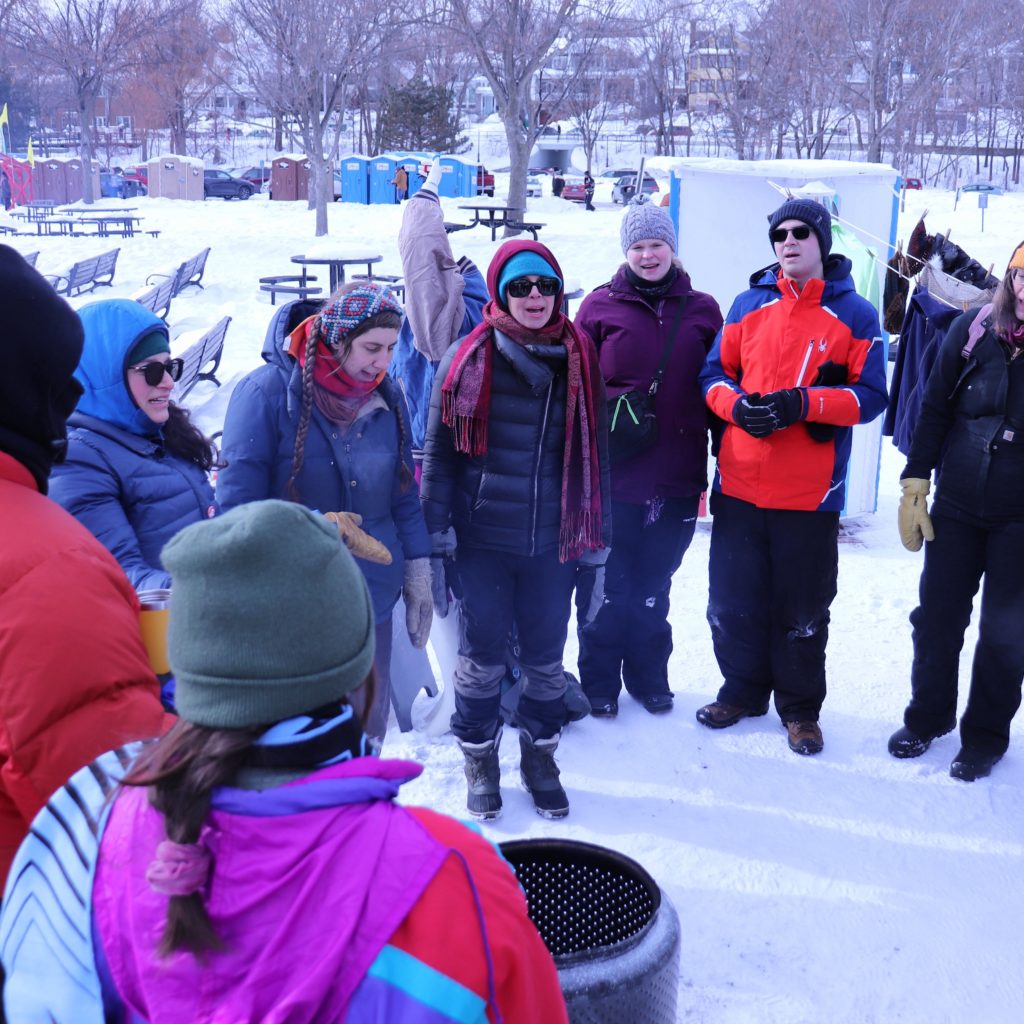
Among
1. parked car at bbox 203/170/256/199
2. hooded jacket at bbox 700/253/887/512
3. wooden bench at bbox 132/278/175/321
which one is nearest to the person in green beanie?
hooded jacket at bbox 700/253/887/512

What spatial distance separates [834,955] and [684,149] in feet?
162

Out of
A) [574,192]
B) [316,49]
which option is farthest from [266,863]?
[574,192]

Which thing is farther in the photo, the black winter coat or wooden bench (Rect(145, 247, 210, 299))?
wooden bench (Rect(145, 247, 210, 299))

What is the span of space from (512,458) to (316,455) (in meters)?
0.65

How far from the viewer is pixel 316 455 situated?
118 inches

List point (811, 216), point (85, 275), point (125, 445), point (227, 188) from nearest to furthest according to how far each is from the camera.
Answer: point (125, 445)
point (811, 216)
point (85, 275)
point (227, 188)

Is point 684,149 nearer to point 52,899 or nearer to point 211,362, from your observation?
point 211,362

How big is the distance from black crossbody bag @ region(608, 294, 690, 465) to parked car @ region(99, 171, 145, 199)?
31.5m

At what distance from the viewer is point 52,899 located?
46.3 inches

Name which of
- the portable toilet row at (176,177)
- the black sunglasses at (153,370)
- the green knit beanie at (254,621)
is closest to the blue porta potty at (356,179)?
the portable toilet row at (176,177)

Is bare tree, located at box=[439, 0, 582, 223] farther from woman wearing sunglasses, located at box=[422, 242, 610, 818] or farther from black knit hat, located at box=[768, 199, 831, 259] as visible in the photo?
woman wearing sunglasses, located at box=[422, 242, 610, 818]

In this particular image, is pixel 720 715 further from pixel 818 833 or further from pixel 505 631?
pixel 505 631

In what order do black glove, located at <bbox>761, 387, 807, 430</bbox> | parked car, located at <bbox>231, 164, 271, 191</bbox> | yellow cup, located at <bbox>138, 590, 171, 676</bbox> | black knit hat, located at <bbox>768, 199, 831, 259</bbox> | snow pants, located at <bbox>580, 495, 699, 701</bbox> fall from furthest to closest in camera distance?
parked car, located at <bbox>231, 164, 271, 191</bbox> < snow pants, located at <bbox>580, 495, 699, 701</bbox> < black knit hat, located at <bbox>768, 199, 831, 259</bbox> < black glove, located at <bbox>761, 387, 807, 430</bbox> < yellow cup, located at <bbox>138, 590, 171, 676</bbox>

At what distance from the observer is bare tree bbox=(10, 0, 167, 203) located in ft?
91.8
